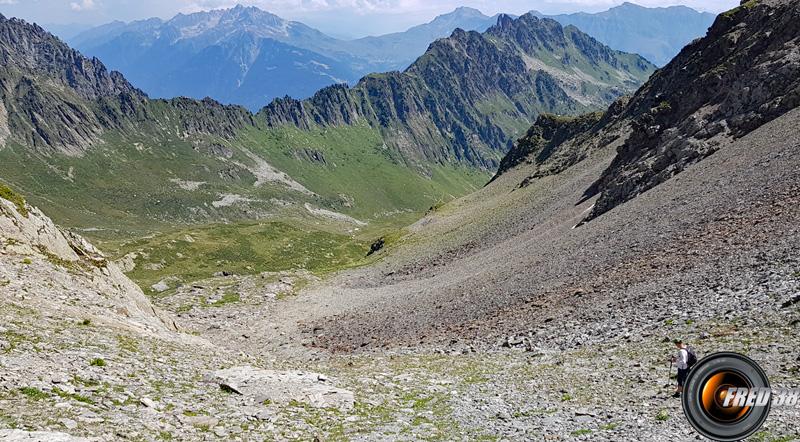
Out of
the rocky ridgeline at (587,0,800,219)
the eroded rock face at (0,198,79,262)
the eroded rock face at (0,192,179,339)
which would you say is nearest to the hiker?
the eroded rock face at (0,192,179,339)

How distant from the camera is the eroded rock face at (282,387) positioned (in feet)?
68.5

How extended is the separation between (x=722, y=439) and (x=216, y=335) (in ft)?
148

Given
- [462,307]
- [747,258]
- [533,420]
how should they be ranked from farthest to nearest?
1. [462,307]
2. [747,258]
3. [533,420]

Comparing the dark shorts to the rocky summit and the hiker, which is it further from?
the rocky summit

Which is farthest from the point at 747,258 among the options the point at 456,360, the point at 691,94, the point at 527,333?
the point at 691,94

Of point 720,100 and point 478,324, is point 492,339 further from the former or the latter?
point 720,100

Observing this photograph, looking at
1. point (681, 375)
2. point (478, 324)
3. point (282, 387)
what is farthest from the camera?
point (478, 324)

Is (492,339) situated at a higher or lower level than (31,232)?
lower

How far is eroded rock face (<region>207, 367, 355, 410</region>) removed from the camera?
822 inches

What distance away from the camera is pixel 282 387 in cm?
2183

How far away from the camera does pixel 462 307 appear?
44.8 metres

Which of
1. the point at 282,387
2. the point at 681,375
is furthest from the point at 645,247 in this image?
the point at 282,387

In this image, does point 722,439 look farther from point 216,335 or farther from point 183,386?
point 216,335

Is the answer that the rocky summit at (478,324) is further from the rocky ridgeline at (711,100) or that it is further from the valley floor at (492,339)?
the rocky ridgeline at (711,100)
